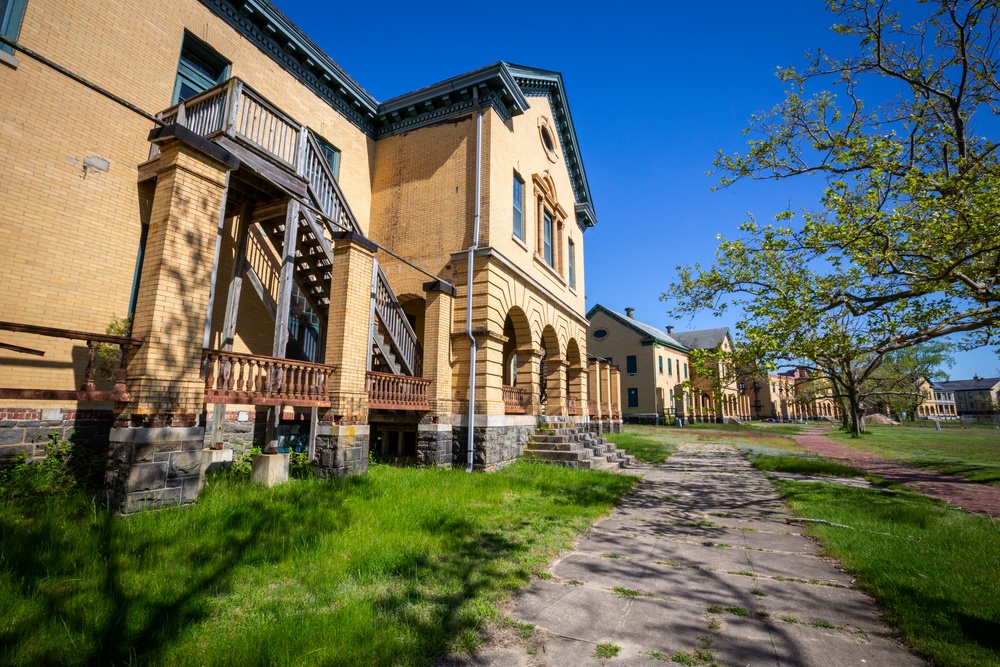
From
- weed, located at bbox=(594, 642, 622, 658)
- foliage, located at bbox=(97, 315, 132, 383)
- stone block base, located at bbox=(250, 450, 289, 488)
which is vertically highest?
foliage, located at bbox=(97, 315, 132, 383)

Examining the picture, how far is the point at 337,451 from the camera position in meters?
7.97

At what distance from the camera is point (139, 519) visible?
15.8 ft

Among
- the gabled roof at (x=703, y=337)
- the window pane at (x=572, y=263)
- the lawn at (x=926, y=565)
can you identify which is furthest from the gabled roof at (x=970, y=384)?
the lawn at (x=926, y=565)

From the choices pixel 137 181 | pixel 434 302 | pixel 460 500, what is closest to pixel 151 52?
pixel 137 181

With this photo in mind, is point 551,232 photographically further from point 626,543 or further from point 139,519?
point 139,519

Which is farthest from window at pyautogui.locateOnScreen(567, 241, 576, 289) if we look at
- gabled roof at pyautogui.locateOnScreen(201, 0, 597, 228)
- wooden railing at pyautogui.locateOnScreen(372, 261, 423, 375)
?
wooden railing at pyautogui.locateOnScreen(372, 261, 423, 375)

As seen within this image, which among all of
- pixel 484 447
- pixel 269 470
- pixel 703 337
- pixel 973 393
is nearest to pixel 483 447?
pixel 484 447

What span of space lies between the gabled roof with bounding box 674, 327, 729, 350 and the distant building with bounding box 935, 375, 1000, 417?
9104cm

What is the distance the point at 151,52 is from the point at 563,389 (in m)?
14.3

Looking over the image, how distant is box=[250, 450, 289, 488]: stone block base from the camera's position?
23.5ft

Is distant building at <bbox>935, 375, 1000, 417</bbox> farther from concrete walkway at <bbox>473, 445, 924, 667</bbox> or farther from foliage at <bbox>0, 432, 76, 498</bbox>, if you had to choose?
foliage at <bbox>0, 432, 76, 498</bbox>

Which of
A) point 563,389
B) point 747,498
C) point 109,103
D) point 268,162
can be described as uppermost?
point 109,103

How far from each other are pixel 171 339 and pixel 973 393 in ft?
541

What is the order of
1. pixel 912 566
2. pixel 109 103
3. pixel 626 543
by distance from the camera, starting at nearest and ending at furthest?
1. pixel 912 566
2. pixel 626 543
3. pixel 109 103
